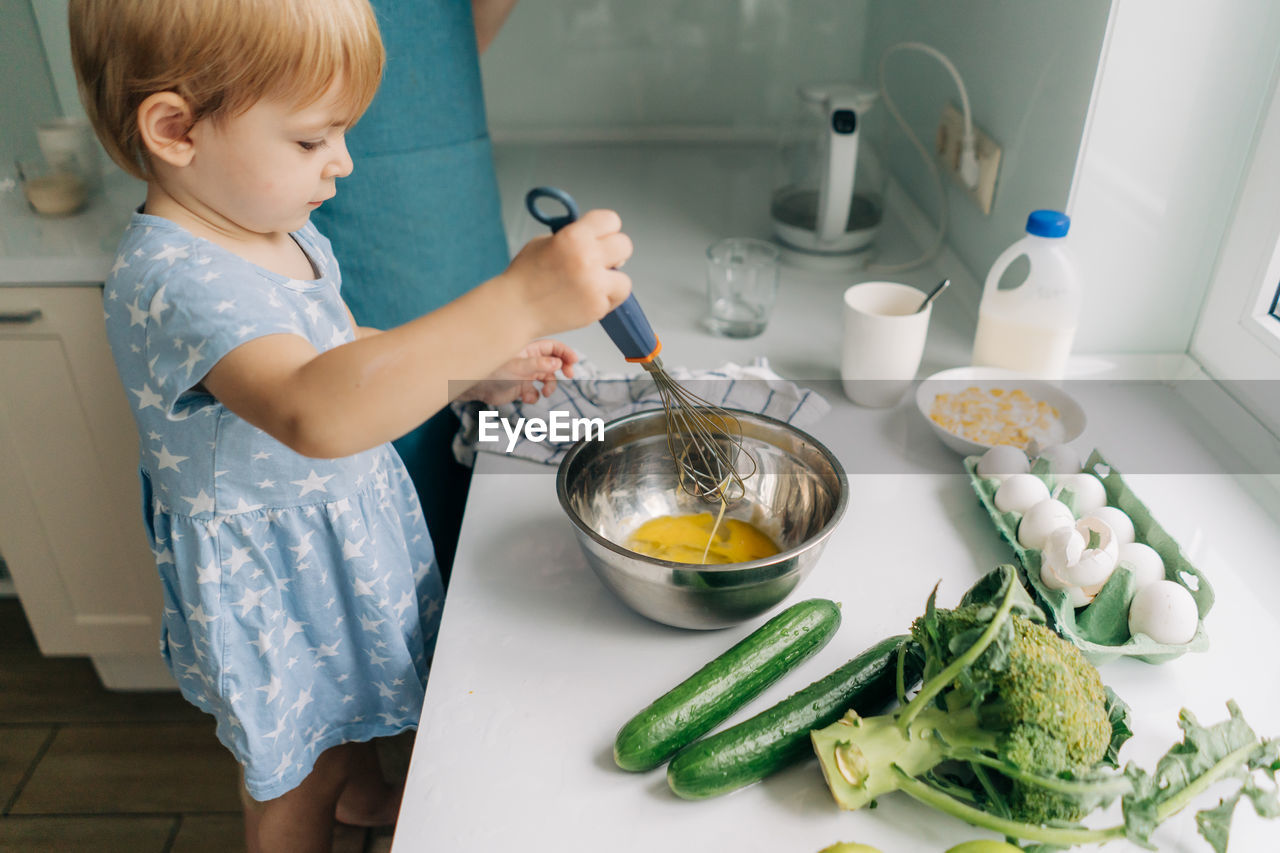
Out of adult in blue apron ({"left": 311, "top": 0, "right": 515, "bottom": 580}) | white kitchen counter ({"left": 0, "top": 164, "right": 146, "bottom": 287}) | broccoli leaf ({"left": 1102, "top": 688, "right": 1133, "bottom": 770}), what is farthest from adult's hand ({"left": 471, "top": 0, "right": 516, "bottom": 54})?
broccoli leaf ({"left": 1102, "top": 688, "right": 1133, "bottom": 770})

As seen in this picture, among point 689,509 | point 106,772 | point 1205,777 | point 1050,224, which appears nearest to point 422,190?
point 689,509

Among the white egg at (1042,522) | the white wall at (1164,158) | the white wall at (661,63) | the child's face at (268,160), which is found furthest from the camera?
the white wall at (661,63)

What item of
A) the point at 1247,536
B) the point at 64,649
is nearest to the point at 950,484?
the point at 1247,536

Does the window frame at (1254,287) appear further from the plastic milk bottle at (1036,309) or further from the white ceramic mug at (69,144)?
the white ceramic mug at (69,144)

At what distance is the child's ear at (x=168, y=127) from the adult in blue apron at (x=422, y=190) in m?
0.32

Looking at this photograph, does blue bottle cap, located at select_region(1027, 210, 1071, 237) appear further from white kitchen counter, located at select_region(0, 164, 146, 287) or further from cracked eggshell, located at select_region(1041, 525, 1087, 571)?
white kitchen counter, located at select_region(0, 164, 146, 287)

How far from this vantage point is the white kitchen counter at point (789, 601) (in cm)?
61

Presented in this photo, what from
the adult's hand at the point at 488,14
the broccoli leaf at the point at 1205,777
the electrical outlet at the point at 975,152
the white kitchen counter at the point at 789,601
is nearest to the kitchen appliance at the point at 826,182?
the electrical outlet at the point at 975,152

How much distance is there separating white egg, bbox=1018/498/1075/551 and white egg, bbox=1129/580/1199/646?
87mm

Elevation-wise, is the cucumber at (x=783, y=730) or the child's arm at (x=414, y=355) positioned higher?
the child's arm at (x=414, y=355)

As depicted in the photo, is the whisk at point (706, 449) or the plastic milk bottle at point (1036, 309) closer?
the whisk at point (706, 449)

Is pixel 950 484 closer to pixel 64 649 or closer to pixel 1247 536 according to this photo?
pixel 1247 536

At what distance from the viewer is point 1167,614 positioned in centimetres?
70

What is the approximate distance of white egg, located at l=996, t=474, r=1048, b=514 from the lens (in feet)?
2.68
